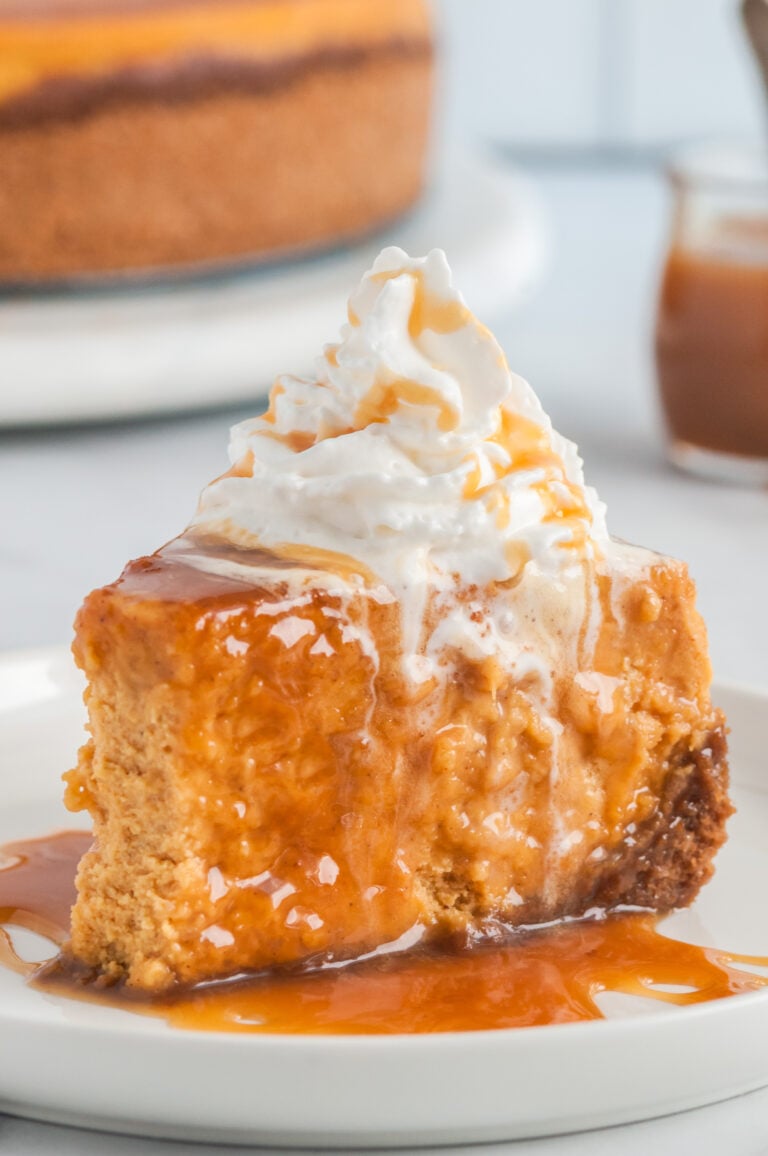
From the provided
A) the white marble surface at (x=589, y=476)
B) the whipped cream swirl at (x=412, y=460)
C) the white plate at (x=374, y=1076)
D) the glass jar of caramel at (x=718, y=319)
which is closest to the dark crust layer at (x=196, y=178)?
the white marble surface at (x=589, y=476)

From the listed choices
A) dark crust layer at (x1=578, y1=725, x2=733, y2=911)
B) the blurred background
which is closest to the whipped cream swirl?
dark crust layer at (x1=578, y1=725, x2=733, y2=911)

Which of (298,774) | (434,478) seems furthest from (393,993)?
(434,478)

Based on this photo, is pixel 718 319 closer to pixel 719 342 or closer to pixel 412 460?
pixel 719 342

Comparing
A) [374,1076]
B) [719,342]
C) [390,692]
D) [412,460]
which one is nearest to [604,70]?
[719,342]

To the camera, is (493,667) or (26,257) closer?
(493,667)

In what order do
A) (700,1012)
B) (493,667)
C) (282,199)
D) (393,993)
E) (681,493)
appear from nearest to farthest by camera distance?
1. (700,1012)
2. (393,993)
3. (493,667)
4. (681,493)
5. (282,199)

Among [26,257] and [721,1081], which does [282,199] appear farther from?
[721,1081]

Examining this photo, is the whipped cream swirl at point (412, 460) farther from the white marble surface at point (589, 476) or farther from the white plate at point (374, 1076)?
the white marble surface at point (589, 476)
